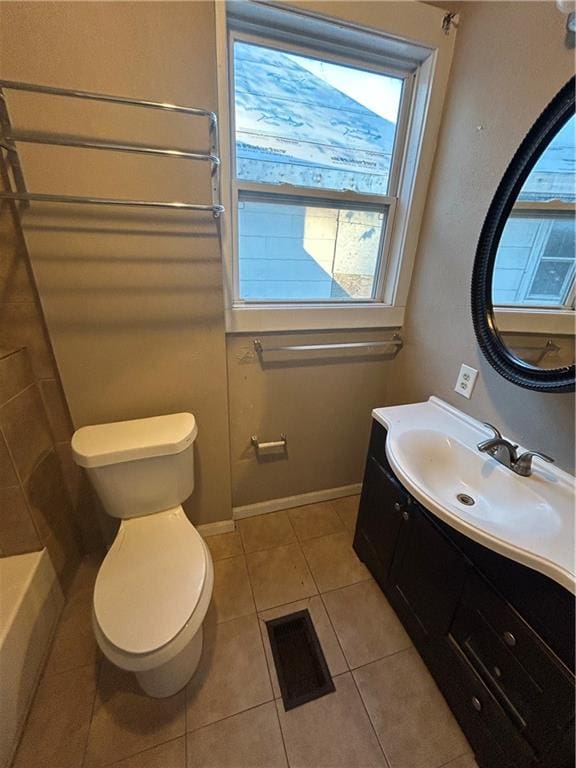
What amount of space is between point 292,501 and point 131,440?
1.07 meters

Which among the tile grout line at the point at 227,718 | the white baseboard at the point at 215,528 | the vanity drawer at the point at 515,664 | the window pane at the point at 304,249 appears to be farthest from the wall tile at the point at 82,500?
the vanity drawer at the point at 515,664

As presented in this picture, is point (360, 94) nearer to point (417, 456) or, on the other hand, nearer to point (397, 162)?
point (397, 162)

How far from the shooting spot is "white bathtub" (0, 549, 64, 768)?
935mm

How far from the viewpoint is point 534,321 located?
0.98 meters

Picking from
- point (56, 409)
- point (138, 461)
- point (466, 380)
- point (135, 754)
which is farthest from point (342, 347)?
point (135, 754)

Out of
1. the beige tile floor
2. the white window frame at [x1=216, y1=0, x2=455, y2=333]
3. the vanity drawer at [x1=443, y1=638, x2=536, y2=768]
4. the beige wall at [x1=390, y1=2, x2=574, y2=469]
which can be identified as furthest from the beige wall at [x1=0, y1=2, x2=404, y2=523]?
the vanity drawer at [x1=443, y1=638, x2=536, y2=768]

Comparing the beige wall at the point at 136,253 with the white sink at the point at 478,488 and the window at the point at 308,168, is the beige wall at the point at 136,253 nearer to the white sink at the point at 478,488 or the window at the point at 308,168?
the window at the point at 308,168

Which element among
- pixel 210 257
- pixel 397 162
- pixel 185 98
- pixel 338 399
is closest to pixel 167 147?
pixel 185 98

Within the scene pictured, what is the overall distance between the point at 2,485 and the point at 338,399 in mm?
1451

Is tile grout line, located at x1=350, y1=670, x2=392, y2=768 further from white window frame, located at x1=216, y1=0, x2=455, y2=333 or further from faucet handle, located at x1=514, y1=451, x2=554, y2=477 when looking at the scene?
white window frame, located at x1=216, y1=0, x2=455, y2=333

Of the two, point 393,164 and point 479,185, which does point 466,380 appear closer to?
point 479,185

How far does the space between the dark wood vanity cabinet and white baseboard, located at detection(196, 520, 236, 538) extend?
843mm

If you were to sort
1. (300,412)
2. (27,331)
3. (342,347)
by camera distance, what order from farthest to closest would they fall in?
(300,412) < (342,347) < (27,331)

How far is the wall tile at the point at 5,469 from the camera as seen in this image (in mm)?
1034
